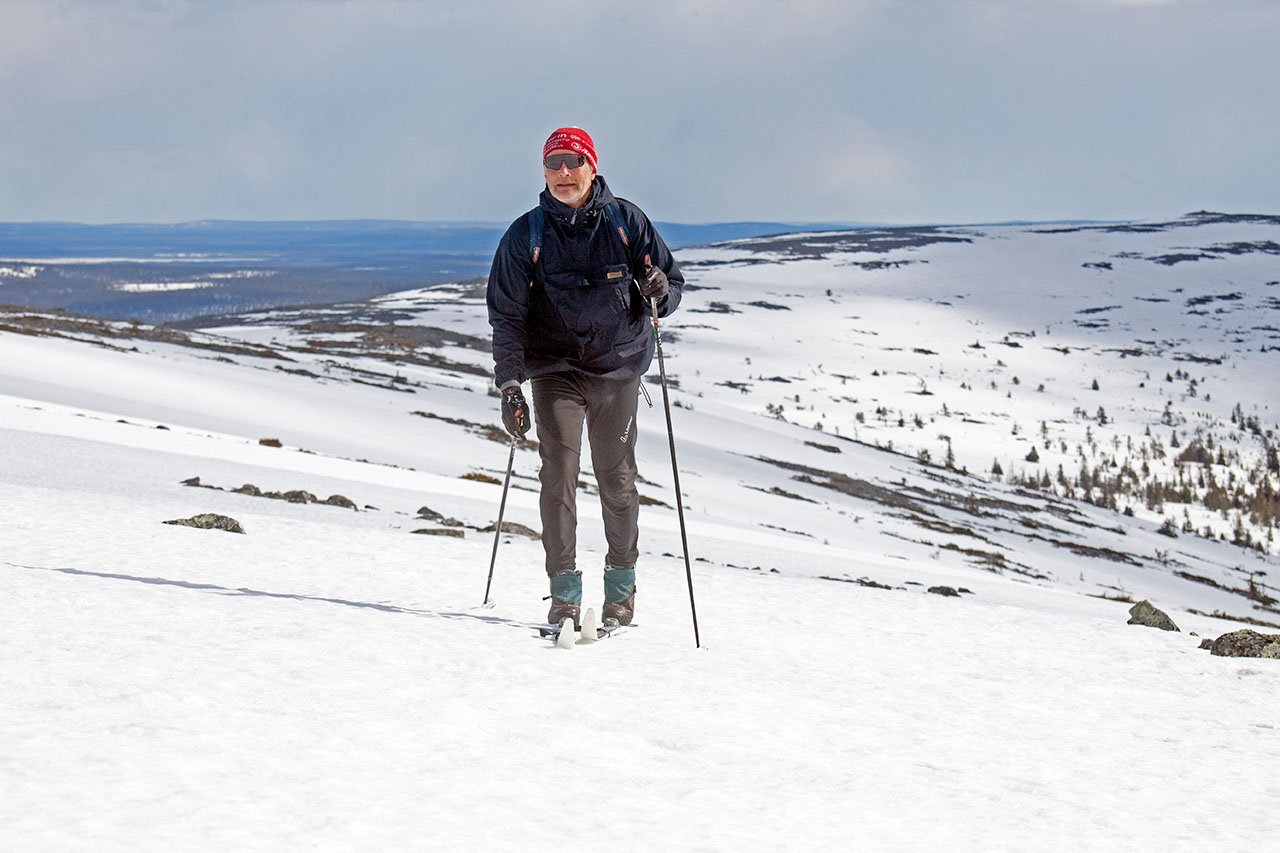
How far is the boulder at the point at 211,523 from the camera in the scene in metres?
10.0

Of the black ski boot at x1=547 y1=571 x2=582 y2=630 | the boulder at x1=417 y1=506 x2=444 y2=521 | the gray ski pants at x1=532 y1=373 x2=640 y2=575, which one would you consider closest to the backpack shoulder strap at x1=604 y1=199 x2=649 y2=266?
the gray ski pants at x1=532 y1=373 x2=640 y2=575

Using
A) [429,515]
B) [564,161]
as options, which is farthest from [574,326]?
[429,515]

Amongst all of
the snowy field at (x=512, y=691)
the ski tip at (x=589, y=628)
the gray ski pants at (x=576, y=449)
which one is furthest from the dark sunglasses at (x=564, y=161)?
the snowy field at (x=512, y=691)

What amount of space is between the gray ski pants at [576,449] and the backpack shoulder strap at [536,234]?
76cm

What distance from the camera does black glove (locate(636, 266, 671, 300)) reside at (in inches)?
284

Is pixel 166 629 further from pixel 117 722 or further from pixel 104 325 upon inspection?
pixel 104 325

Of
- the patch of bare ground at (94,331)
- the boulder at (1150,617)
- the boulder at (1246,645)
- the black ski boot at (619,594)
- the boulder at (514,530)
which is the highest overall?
the patch of bare ground at (94,331)

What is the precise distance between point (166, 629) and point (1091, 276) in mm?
128868

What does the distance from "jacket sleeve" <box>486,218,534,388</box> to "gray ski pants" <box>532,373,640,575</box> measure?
0.23m

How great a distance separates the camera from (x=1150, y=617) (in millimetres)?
10812

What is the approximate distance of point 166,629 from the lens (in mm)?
6047

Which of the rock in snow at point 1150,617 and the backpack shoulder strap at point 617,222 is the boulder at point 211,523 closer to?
the backpack shoulder strap at point 617,222

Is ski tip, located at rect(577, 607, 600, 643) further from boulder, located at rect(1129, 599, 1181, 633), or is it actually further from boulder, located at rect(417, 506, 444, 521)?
boulder, located at rect(417, 506, 444, 521)

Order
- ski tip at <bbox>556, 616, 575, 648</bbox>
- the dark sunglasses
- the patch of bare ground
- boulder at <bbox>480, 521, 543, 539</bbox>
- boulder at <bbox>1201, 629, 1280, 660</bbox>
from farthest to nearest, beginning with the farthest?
1. the patch of bare ground
2. boulder at <bbox>480, 521, 543, 539</bbox>
3. boulder at <bbox>1201, 629, 1280, 660</bbox>
4. the dark sunglasses
5. ski tip at <bbox>556, 616, 575, 648</bbox>
